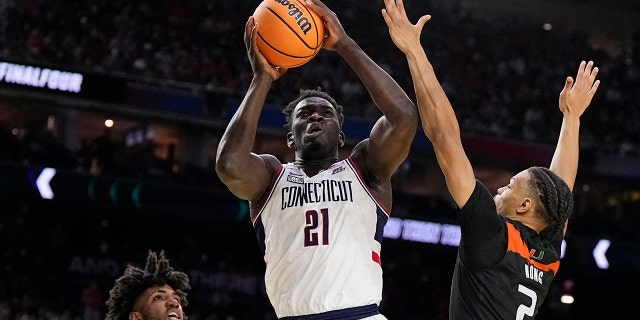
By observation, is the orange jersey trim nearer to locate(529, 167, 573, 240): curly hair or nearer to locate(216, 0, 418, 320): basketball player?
locate(529, 167, 573, 240): curly hair

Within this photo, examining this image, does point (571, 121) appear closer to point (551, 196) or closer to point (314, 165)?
point (551, 196)

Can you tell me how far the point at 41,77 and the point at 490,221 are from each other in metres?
14.5

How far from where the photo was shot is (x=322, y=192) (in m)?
4.79

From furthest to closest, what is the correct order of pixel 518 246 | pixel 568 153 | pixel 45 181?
pixel 45 181 → pixel 568 153 → pixel 518 246

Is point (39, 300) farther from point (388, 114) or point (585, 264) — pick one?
point (388, 114)

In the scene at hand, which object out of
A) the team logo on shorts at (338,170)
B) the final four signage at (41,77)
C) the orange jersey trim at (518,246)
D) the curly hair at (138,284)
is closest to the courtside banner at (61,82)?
the final four signage at (41,77)

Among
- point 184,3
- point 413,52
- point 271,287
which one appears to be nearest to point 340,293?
point 271,287

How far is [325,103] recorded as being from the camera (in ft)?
16.6

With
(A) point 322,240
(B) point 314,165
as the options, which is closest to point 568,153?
(B) point 314,165

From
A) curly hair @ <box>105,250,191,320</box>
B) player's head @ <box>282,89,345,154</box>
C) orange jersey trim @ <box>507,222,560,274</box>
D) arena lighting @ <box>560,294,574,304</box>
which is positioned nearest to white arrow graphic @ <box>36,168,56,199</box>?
curly hair @ <box>105,250,191,320</box>

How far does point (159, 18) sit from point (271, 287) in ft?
55.1

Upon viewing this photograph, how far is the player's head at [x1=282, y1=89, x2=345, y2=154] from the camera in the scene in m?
4.93

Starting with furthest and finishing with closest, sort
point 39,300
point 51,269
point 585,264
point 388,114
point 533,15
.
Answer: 1. point 533,15
2. point 585,264
3. point 51,269
4. point 39,300
5. point 388,114

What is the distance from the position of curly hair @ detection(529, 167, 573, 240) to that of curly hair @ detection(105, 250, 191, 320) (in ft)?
7.51
